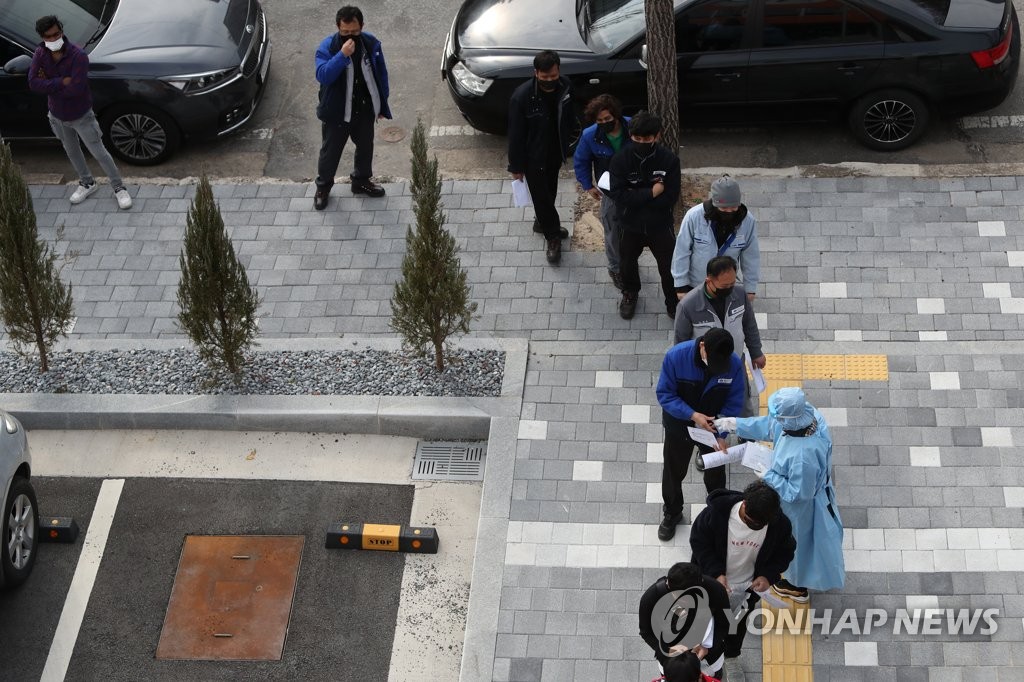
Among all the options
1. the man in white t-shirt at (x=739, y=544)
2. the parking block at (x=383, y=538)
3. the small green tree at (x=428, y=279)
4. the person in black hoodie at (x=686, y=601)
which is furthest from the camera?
the small green tree at (x=428, y=279)

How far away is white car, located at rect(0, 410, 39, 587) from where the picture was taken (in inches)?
331

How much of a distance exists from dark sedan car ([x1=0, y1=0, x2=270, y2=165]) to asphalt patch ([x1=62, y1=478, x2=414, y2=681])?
171 inches

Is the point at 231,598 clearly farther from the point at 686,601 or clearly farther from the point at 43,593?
the point at 686,601

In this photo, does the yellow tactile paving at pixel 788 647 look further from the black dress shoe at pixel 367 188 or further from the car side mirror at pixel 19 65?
the car side mirror at pixel 19 65

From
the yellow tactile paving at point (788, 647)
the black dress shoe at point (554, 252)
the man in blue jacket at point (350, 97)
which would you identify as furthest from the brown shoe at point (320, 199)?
the yellow tactile paving at point (788, 647)

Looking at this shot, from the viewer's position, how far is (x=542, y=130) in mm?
9977

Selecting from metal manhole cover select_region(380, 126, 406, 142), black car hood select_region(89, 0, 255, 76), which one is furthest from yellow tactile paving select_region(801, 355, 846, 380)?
black car hood select_region(89, 0, 255, 76)

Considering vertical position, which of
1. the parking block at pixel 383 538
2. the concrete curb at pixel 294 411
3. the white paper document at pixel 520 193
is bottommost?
the parking block at pixel 383 538

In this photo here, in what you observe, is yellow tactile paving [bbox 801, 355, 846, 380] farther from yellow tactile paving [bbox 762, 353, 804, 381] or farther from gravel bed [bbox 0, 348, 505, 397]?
gravel bed [bbox 0, 348, 505, 397]

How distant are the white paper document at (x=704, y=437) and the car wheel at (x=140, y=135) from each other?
22.7 feet

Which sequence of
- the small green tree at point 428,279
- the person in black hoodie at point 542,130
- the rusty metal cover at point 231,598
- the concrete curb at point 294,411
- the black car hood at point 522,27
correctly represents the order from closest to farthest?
the rusty metal cover at point 231,598 < the small green tree at point 428,279 < the concrete curb at point 294,411 < the person in black hoodie at point 542,130 < the black car hood at point 522,27

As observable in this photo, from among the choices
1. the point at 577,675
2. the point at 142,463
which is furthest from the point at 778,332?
the point at 142,463

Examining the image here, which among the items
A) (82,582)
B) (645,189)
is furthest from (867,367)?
(82,582)

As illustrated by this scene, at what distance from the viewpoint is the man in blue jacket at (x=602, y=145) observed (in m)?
9.20
